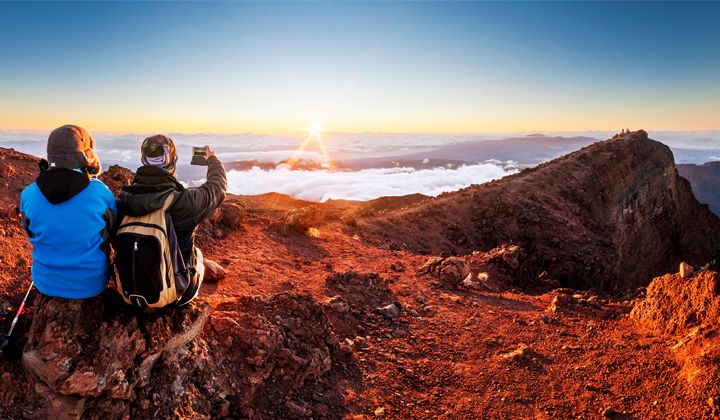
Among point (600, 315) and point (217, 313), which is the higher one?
point (217, 313)

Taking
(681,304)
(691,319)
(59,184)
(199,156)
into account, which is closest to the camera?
(59,184)

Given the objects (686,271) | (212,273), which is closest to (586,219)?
(686,271)

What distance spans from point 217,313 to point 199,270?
882mm

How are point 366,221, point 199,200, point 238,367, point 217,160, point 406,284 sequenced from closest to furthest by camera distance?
point 199,200 → point 217,160 → point 238,367 → point 406,284 → point 366,221

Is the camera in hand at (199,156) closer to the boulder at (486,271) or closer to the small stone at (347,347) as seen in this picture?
the small stone at (347,347)

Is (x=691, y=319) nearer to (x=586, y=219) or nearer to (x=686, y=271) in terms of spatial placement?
(x=686, y=271)

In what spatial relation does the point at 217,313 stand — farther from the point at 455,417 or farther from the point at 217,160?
the point at 455,417

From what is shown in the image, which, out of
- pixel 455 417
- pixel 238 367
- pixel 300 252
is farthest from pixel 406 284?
pixel 238 367

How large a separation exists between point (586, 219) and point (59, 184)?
80.7 ft

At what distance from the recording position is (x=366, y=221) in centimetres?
1627

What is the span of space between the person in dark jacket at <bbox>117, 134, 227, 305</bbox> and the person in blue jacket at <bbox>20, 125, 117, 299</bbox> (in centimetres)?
21

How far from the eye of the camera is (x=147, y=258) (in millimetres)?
2793

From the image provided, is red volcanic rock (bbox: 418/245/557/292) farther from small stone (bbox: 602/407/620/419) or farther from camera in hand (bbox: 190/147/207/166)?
camera in hand (bbox: 190/147/207/166)

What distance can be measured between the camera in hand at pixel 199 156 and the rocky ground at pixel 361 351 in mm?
1409
